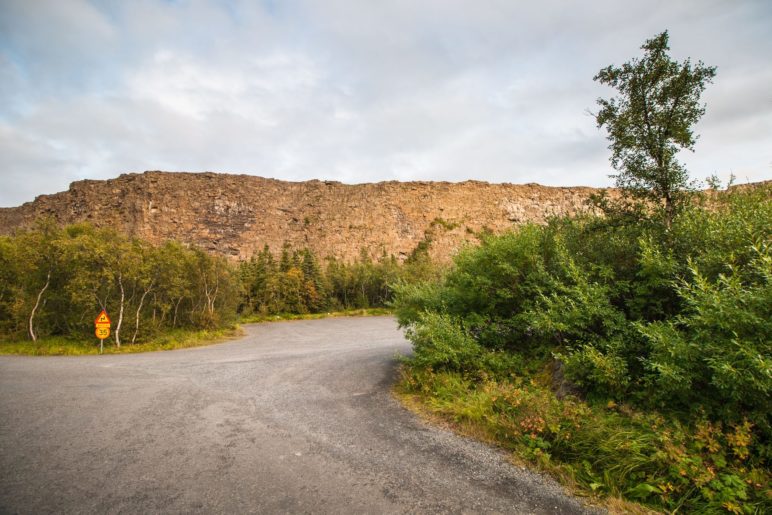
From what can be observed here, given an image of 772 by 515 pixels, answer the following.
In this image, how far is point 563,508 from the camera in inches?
141

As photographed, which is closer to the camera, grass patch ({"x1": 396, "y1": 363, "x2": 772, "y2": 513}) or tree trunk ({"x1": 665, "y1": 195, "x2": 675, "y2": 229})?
grass patch ({"x1": 396, "y1": 363, "x2": 772, "y2": 513})

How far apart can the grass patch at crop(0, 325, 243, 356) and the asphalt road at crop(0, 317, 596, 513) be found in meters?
8.90

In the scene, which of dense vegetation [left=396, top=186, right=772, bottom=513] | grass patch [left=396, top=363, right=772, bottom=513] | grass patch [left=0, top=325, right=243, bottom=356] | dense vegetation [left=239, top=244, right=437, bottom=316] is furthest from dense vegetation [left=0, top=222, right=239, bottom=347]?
grass patch [left=396, top=363, right=772, bottom=513]

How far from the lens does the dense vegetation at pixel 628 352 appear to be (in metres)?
3.68

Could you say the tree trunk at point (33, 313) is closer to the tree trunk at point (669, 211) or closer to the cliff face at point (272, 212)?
the tree trunk at point (669, 211)

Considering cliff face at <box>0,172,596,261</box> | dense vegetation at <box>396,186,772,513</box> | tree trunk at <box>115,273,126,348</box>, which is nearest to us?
dense vegetation at <box>396,186,772,513</box>

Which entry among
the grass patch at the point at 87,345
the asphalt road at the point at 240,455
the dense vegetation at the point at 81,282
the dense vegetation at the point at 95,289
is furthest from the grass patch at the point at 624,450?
the dense vegetation at the point at 81,282

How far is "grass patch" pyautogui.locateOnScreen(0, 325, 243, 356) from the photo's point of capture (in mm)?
16141

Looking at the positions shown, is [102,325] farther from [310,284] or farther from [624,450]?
[310,284]

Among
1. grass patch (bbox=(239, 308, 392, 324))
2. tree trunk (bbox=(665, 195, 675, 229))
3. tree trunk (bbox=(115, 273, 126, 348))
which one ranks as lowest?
grass patch (bbox=(239, 308, 392, 324))

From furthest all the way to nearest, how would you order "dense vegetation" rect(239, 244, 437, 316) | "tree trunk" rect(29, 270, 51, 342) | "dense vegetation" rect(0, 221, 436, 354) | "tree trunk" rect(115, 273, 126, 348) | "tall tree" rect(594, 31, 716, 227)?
"dense vegetation" rect(239, 244, 437, 316) → "tree trunk" rect(29, 270, 51, 342) → "tree trunk" rect(115, 273, 126, 348) → "dense vegetation" rect(0, 221, 436, 354) → "tall tree" rect(594, 31, 716, 227)

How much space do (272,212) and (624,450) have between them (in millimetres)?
69320

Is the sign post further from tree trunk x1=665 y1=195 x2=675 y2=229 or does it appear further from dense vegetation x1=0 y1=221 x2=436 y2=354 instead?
tree trunk x1=665 y1=195 x2=675 y2=229

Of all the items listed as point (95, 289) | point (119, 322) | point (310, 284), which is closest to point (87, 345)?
point (119, 322)
